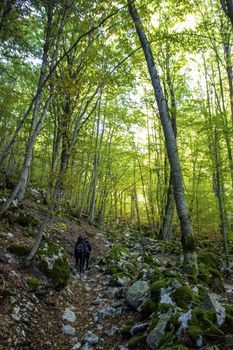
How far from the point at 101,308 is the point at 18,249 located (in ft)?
8.71

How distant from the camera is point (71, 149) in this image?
746cm

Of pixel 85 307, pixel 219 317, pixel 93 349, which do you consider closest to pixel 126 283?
pixel 85 307

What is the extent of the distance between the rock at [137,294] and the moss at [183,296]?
3.04 feet

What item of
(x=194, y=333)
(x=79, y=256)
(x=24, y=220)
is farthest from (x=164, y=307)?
(x=24, y=220)

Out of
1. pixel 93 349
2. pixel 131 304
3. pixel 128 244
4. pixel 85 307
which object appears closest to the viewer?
pixel 93 349

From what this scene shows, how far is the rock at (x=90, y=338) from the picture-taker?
4.51 meters

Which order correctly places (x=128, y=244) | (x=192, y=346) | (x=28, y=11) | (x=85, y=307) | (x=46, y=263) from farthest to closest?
(x=128, y=244) < (x=28, y=11) < (x=46, y=263) < (x=85, y=307) < (x=192, y=346)

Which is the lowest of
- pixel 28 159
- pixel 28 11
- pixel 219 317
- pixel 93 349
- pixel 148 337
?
pixel 93 349

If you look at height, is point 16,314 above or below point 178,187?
below

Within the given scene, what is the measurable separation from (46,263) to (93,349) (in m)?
2.91

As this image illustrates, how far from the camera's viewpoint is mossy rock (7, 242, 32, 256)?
6523 mm

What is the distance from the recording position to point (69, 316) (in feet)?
18.1

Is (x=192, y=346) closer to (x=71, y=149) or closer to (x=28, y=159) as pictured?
(x=71, y=149)

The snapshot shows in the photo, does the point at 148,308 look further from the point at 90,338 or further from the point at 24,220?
the point at 24,220
